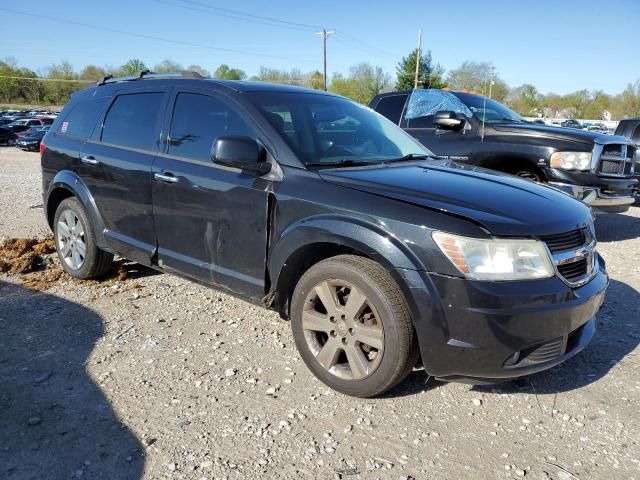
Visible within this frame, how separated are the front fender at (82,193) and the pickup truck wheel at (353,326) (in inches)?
89.3

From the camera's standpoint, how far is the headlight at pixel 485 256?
100.0 inches

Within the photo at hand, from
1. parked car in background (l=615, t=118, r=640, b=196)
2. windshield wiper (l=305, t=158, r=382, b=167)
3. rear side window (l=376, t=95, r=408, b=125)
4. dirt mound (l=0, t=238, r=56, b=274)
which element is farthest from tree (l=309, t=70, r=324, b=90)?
windshield wiper (l=305, t=158, r=382, b=167)

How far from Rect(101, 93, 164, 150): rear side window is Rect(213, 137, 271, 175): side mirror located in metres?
1.13

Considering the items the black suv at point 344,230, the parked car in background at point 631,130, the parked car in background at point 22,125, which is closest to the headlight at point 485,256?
the black suv at point 344,230

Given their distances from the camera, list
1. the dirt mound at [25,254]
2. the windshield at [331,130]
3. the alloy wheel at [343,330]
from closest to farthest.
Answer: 1. the alloy wheel at [343,330]
2. the windshield at [331,130]
3. the dirt mound at [25,254]

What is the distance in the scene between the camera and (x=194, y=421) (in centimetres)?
280

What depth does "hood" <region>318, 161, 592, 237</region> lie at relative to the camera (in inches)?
104

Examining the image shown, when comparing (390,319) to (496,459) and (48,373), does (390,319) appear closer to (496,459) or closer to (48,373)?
(496,459)

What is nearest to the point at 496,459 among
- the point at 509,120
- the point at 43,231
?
the point at 509,120

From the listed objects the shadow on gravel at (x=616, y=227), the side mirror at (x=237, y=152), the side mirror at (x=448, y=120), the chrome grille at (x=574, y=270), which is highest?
the side mirror at (x=448, y=120)

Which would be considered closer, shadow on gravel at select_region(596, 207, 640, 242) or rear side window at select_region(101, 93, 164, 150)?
rear side window at select_region(101, 93, 164, 150)

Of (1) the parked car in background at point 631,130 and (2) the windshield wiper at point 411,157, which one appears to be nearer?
(2) the windshield wiper at point 411,157

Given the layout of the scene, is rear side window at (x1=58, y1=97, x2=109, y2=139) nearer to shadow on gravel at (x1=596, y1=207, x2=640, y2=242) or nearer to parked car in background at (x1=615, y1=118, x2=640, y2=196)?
shadow on gravel at (x1=596, y1=207, x2=640, y2=242)

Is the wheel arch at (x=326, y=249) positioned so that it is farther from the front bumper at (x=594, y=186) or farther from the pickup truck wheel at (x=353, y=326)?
the front bumper at (x=594, y=186)
